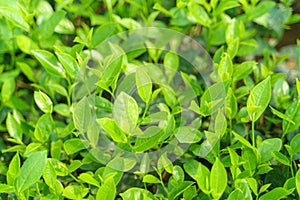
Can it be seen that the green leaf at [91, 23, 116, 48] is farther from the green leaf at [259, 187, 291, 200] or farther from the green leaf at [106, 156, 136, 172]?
the green leaf at [259, 187, 291, 200]

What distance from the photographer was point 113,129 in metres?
1.16

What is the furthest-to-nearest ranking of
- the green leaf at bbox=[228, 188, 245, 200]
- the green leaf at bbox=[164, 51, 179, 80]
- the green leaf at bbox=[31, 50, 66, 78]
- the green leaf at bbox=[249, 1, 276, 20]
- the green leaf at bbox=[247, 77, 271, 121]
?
1. the green leaf at bbox=[249, 1, 276, 20]
2. the green leaf at bbox=[164, 51, 179, 80]
3. the green leaf at bbox=[31, 50, 66, 78]
4. the green leaf at bbox=[247, 77, 271, 121]
5. the green leaf at bbox=[228, 188, 245, 200]

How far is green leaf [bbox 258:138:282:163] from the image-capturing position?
1226mm

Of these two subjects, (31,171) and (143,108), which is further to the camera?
(143,108)

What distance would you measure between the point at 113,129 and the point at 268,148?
0.32 metres

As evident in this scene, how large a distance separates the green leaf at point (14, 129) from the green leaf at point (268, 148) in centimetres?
55

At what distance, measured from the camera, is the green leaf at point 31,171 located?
1134 millimetres

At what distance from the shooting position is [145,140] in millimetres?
1190

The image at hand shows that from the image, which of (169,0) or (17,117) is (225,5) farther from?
(17,117)

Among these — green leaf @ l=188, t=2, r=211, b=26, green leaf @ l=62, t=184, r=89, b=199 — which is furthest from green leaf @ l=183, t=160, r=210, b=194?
green leaf @ l=188, t=2, r=211, b=26

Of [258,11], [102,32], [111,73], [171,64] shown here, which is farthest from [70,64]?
[258,11]

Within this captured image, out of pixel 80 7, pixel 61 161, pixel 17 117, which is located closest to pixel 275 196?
pixel 61 161

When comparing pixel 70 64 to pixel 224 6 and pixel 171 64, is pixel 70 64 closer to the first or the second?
pixel 171 64

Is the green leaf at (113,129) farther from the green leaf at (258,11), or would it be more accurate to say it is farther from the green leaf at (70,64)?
the green leaf at (258,11)
